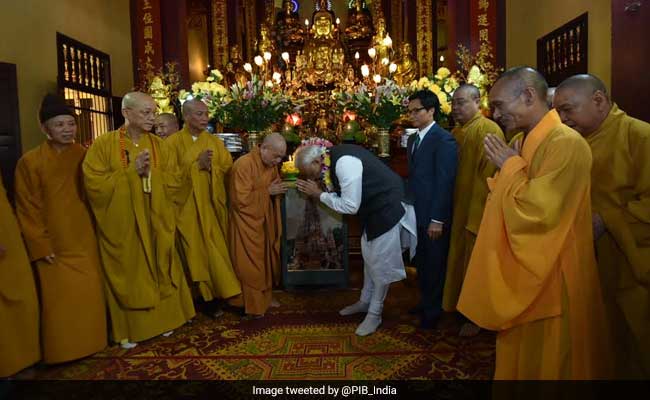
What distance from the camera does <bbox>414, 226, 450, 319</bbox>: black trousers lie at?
10.4 ft

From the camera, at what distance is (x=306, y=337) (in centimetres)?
324

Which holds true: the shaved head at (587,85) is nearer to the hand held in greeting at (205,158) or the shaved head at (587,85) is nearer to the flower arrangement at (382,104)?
the flower arrangement at (382,104)

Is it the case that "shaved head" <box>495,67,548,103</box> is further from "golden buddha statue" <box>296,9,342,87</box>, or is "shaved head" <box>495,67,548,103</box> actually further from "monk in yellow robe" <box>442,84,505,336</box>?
"golden buddha statue" <box>296,9,342,87</box>

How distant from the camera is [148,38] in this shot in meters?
8.09

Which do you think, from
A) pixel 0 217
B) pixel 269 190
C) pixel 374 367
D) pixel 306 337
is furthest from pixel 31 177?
pixel 374 367

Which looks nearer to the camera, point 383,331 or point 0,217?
point 0,217

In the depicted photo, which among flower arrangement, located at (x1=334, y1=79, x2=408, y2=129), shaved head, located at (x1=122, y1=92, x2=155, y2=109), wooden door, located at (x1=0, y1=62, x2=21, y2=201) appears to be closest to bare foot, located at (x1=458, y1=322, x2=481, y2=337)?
flower arrangement, located at (x1=334, y1=79, x2=408, y2=129)

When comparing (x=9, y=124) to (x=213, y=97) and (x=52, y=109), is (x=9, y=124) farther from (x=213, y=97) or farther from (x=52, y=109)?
(x=52, y=109)

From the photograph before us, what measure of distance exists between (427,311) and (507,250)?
5.29 ft

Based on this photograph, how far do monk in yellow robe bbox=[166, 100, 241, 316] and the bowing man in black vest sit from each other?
85 centimetres

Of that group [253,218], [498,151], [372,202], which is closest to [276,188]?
[253,218]

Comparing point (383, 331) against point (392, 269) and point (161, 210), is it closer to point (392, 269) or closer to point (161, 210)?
point (392, 269)

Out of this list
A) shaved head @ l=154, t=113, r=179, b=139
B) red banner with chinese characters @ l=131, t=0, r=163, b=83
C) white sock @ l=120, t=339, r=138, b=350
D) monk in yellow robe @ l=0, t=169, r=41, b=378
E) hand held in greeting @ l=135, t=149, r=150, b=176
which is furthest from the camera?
red banner with chinese characters @ l=131, t=0, r=163, b=83

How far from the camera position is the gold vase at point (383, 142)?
4688 mm
